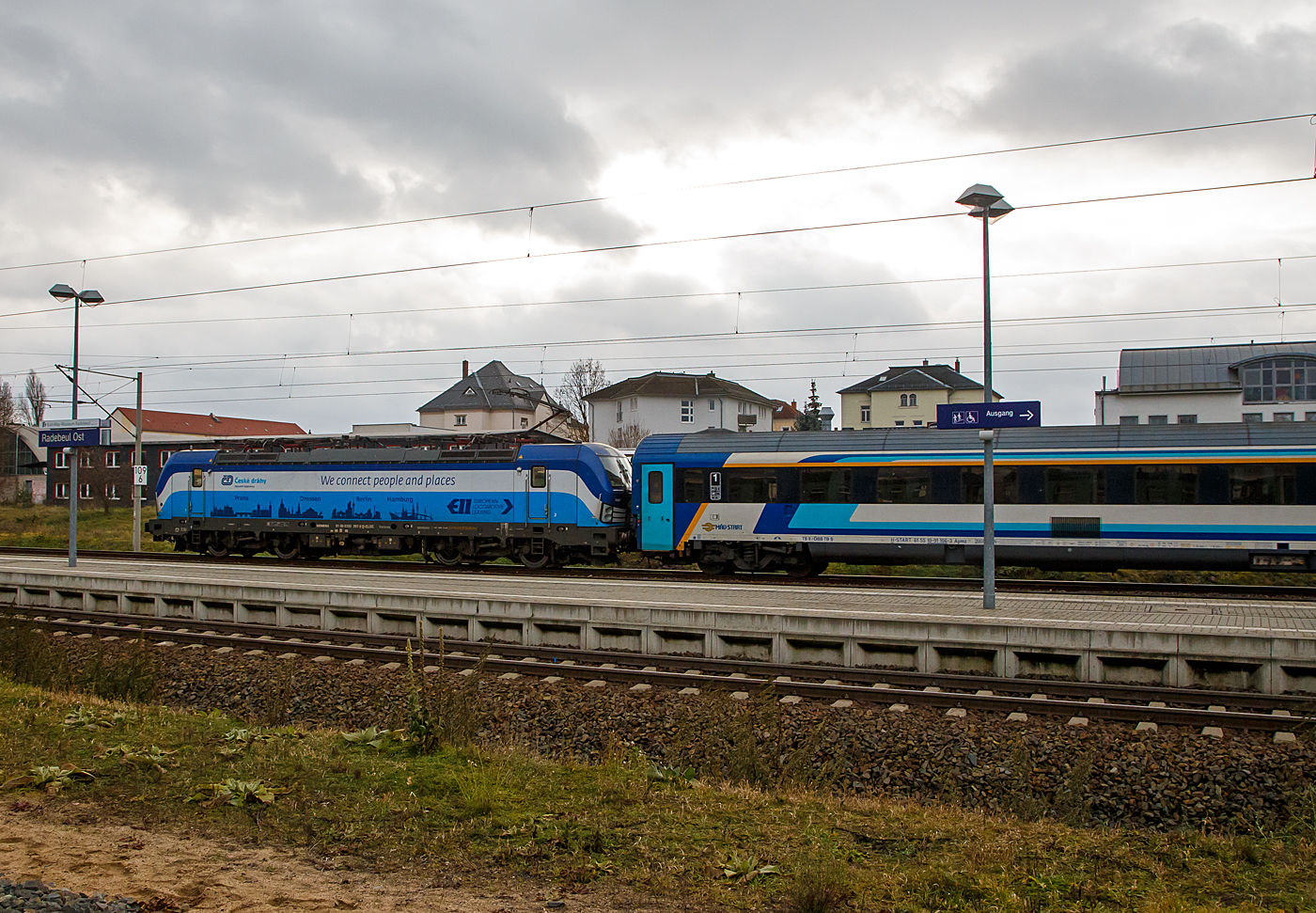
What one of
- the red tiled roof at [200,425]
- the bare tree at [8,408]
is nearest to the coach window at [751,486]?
the red tiled roof at [200,425]

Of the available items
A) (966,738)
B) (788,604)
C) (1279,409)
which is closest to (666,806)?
(966,738)

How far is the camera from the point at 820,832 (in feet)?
22.0

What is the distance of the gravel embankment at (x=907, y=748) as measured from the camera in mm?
8055

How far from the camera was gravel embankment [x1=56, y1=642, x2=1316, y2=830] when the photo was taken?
8055 millimetres

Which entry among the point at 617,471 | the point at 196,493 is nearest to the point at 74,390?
the point at 196,493

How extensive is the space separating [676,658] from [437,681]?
322 cm

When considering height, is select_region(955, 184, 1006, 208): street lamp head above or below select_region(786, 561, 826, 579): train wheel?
above

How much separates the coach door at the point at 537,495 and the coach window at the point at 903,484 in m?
8.33

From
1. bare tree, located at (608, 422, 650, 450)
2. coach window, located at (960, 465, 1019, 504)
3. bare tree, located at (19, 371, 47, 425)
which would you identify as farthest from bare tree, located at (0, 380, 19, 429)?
coach window, located at (960, 465, 1019, 504)

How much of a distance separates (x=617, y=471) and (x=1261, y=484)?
45.7 feet

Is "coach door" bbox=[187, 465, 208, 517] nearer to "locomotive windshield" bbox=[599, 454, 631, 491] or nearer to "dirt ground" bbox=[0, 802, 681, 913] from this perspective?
"locomotive windshield" bbox=[599, 454, 631, 491]

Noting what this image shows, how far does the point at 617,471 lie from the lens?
2353cm

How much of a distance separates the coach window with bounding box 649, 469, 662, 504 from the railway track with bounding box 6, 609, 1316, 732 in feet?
27.8

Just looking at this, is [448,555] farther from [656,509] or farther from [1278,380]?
[1278,380]
